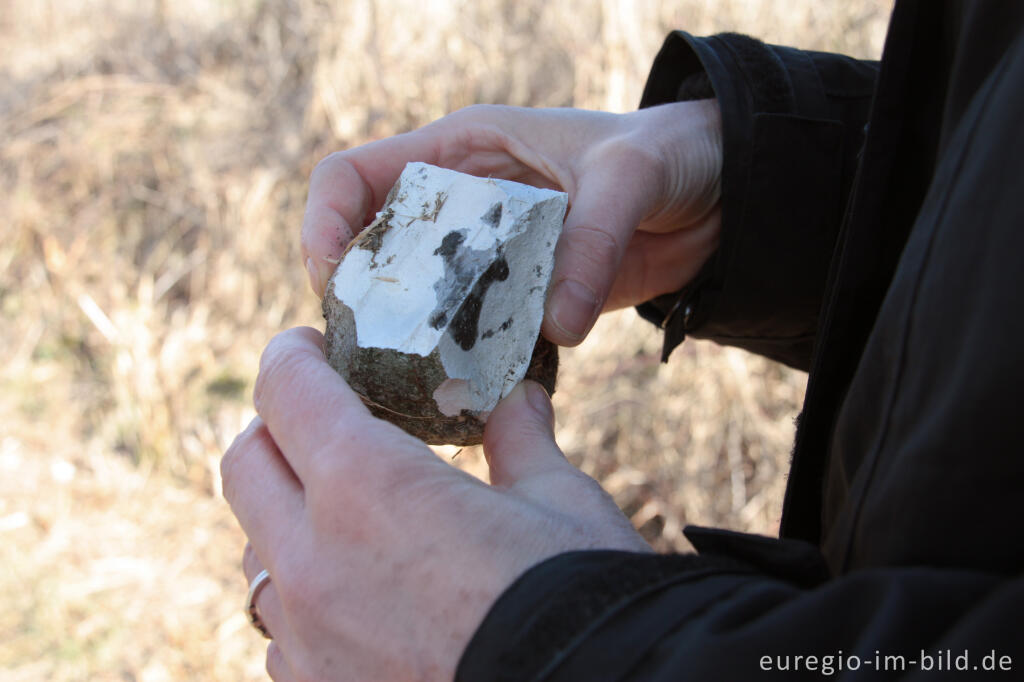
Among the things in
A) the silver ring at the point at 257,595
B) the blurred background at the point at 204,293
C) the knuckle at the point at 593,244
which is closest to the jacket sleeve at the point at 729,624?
the silver ring at the point at 257,595

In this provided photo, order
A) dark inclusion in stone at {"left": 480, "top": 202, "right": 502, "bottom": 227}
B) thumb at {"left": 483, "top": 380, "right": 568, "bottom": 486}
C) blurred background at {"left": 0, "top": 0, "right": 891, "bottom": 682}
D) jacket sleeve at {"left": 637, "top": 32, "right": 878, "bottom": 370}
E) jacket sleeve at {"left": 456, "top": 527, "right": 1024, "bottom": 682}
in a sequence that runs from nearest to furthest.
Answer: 1. jacket sleeve at {"left": 456, "top": 527, "right": 1024, "bottom": 682}
2. thumb at {"left": 483, "top": 380, "right": 568, "bottom": 486}
3. dark inclusion in stone at {"left": 480, "top": 202, "right": 502, "bottom": 227}
4. jacket sleeve at {"left": 637, "top": 32, "right": 878, "bottom": 370}
5. blurred background at {"left": 0, "top": 0, "right": 891, "bottom": 682}

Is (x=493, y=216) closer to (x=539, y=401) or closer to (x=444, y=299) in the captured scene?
(x=444, y=299)

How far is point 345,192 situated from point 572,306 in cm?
60

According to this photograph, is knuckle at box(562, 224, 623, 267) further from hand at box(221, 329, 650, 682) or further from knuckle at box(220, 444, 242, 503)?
knuckle at box(220, 444, 242, 503)

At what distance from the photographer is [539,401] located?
1.38m

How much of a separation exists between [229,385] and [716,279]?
305 centimetres

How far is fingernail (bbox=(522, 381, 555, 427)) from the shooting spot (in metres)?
1.33

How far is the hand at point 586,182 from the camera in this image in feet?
4.94

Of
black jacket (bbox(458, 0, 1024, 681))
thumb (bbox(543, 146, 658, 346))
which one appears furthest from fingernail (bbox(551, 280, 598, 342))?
black jacket (bbox(458, 0, 1024, 681))

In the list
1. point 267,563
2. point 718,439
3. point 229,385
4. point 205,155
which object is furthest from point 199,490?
point 267,563

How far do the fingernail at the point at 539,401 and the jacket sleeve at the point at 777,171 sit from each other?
1.56 feet

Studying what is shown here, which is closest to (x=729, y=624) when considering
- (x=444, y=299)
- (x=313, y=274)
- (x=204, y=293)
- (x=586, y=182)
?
(x=444, y=299)

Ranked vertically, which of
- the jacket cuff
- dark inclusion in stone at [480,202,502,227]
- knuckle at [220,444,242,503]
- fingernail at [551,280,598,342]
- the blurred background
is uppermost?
dark inclusion in stone at [480,202,502,227]

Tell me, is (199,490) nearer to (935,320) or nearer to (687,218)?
(687,218)
